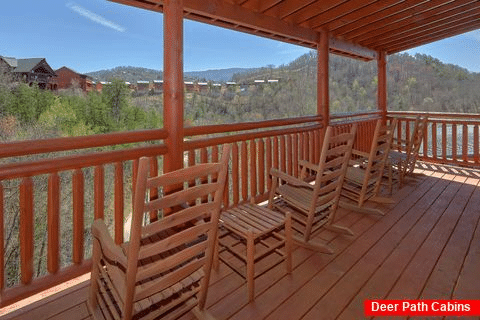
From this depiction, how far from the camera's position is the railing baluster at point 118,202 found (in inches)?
92.0

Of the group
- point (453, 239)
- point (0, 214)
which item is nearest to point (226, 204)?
point (0, 214)

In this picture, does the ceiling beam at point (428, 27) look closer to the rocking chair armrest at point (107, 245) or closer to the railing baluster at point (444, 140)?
the railing baluster at point (444, 140)

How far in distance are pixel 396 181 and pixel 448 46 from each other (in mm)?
21769

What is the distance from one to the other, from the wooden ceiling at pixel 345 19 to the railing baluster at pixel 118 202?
145cm

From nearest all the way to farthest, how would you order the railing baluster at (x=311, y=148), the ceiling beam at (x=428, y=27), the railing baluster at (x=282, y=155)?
the railing baluster at (x=282, y=155) → the railing baluster at (x=311, y=148) → the ceiling beam at (x=428, y=27)

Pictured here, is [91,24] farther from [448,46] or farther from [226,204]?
[226,204]

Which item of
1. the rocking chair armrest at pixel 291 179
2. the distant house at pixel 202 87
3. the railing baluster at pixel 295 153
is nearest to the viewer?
the rocking chair armrest at pixel 291 179

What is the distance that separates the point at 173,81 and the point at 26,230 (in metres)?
1.44

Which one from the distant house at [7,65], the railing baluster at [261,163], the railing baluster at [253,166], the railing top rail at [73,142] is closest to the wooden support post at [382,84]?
the railing baluster at [261,163]

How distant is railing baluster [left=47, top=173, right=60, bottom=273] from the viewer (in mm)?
2025

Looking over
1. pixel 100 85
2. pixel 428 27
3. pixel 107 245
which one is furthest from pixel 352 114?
pixel 100 85

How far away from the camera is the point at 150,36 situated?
3800cm

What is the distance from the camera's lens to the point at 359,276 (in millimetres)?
2229

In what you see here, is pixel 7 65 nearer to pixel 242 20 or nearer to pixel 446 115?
pixel 242 20
